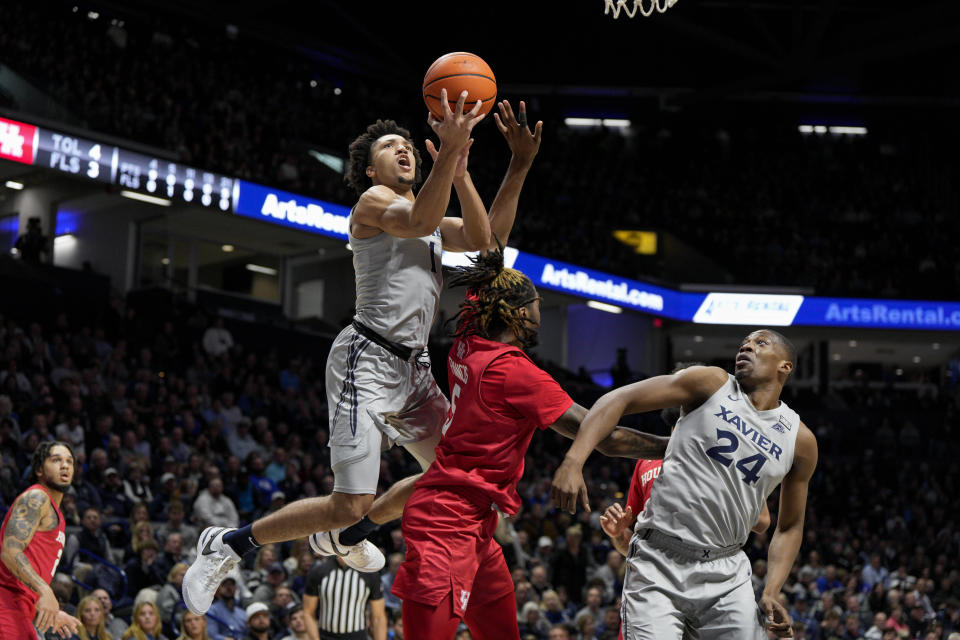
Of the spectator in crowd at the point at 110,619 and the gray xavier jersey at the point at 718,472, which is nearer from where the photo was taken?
the gray xavier jersey at the point at 718,472

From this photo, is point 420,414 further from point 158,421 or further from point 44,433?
point 158,421

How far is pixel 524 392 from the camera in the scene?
4.66m

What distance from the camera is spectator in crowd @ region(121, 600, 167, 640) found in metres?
9.52

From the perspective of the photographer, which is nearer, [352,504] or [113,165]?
[352,504]

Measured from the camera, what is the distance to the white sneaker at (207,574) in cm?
570

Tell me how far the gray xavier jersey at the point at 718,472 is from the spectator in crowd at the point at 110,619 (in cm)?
611

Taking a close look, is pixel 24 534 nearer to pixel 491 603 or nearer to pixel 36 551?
pixel 36 551

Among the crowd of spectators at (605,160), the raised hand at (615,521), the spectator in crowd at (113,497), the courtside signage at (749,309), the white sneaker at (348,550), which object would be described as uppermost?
the crowd of spectators at (605,160)

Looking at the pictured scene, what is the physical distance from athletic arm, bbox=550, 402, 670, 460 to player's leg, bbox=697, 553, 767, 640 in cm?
54

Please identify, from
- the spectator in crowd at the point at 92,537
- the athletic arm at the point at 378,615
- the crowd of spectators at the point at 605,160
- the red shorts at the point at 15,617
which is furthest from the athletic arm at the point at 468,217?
the crowd of spectators at the point at 605,160

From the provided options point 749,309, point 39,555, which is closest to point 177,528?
point 39,555

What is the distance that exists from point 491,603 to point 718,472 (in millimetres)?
1083

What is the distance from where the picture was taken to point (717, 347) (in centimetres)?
3170

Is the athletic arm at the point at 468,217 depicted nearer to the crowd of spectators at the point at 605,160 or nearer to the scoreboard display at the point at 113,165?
the scoreboard display at the point at 113,165
